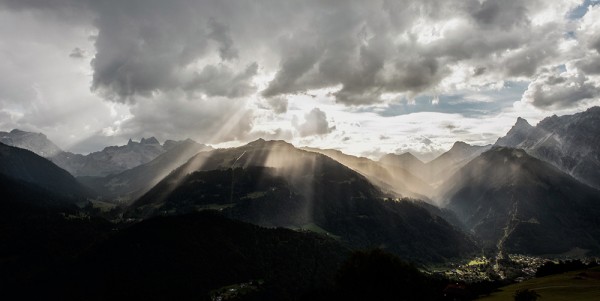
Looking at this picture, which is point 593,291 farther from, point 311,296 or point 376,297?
point 311,296

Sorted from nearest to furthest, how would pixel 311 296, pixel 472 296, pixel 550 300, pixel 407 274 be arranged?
pixel 550 300 < pixel 472 296 < pixel 407 274 < pixel 311 296

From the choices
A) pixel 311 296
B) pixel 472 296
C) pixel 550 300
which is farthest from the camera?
pixel 311 296

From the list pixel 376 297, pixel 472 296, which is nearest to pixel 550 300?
pixel 472 296

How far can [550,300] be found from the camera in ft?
340

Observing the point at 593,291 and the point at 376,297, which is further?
the point at 376,297

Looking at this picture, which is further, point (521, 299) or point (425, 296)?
point (425, 296)

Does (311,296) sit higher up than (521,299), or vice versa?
(521,299)

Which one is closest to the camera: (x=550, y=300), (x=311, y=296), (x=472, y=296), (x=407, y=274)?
(x=550, y=300)

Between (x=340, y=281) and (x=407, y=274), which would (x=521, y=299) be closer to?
(x=407, y=274)

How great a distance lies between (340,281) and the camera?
15875 centimetres

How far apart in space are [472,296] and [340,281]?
45.5 metres

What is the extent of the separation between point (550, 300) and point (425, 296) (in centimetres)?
5129

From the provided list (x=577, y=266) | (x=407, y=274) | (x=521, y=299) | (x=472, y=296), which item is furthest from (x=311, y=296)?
(x=577, y=266)

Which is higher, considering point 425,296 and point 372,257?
point 372,257
